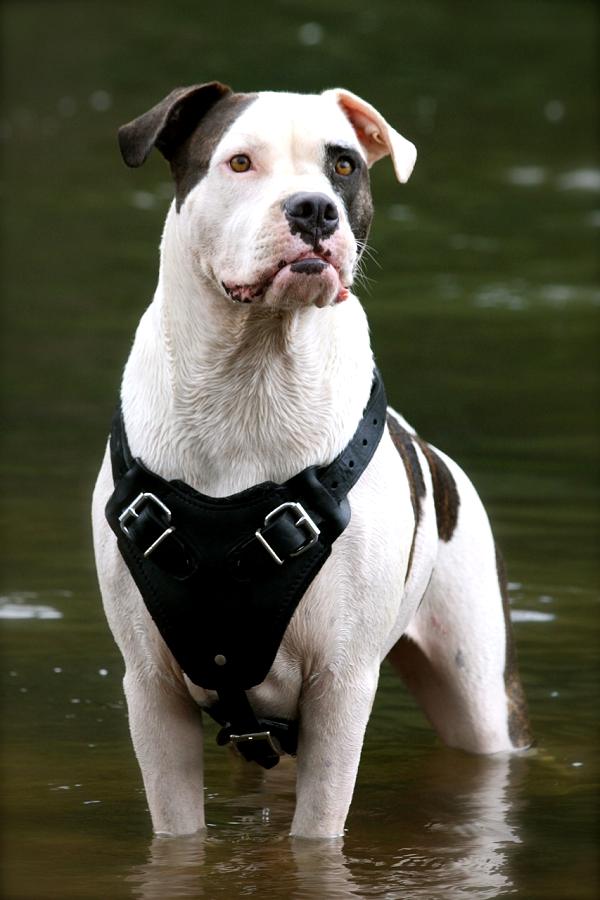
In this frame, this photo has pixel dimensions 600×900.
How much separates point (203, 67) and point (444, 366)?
53.6 feet

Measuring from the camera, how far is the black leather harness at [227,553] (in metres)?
5.15

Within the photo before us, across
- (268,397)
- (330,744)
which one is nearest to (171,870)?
(330,744)

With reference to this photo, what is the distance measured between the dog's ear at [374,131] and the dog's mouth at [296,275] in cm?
56

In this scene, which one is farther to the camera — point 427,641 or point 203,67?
point 203,67

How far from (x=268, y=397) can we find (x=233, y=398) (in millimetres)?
93

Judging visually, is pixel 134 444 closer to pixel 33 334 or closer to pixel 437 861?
pixel 437 861

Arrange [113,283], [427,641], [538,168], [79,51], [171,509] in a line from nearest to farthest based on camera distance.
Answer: [171,509]
[427,641]
[113,283]
[538,168]
[79,51]

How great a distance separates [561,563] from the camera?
968cm

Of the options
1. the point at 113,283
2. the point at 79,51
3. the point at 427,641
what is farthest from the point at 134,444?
the point at 79,51

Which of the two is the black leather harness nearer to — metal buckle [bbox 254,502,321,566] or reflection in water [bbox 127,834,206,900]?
metal buckle [bbox 254,502,321,566]

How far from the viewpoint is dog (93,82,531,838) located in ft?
16.3

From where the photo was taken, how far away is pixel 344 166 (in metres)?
5.12

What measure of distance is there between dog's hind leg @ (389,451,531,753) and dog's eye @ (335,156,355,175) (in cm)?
147

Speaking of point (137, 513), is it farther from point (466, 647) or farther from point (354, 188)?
point (466, 647)
